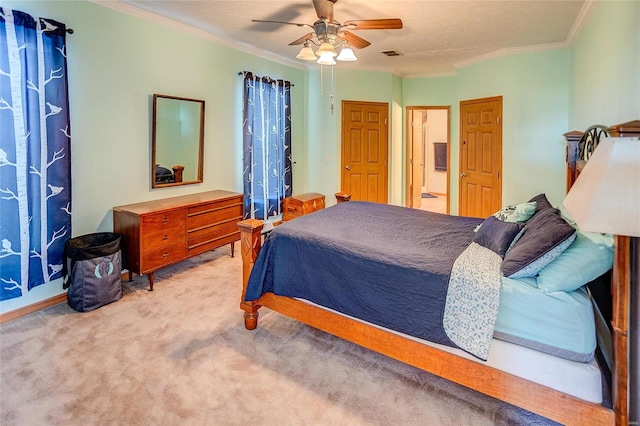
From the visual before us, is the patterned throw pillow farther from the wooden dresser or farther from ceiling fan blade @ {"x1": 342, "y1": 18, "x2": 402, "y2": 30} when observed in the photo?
the wooden dresser

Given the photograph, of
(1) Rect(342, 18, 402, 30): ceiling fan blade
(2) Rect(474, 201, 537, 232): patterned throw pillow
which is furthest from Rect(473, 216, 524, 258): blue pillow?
(1) Rect(342, 18, 402, 30): ceiling fan blade

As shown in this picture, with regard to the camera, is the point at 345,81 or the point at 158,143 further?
the point at 345,81

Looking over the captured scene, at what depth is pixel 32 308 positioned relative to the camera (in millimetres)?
2881

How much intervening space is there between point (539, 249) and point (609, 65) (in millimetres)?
1867

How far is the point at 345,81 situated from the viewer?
579cm

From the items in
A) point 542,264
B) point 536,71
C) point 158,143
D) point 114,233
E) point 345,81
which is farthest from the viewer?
point 345,81

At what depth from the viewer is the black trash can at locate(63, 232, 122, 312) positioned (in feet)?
9.38

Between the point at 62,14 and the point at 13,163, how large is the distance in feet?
4.19

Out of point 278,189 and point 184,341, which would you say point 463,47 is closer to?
point 278,189

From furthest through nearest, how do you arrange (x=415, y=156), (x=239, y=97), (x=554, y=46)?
(x=415, y=156), (x=239, y=97), (x=554, y=46)

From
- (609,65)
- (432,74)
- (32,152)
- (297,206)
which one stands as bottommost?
(297,206)

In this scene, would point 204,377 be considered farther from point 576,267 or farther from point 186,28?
point 186,28

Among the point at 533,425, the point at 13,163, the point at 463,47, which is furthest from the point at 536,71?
the point at 13,163

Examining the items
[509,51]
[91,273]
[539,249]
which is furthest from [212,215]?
[509,51]
